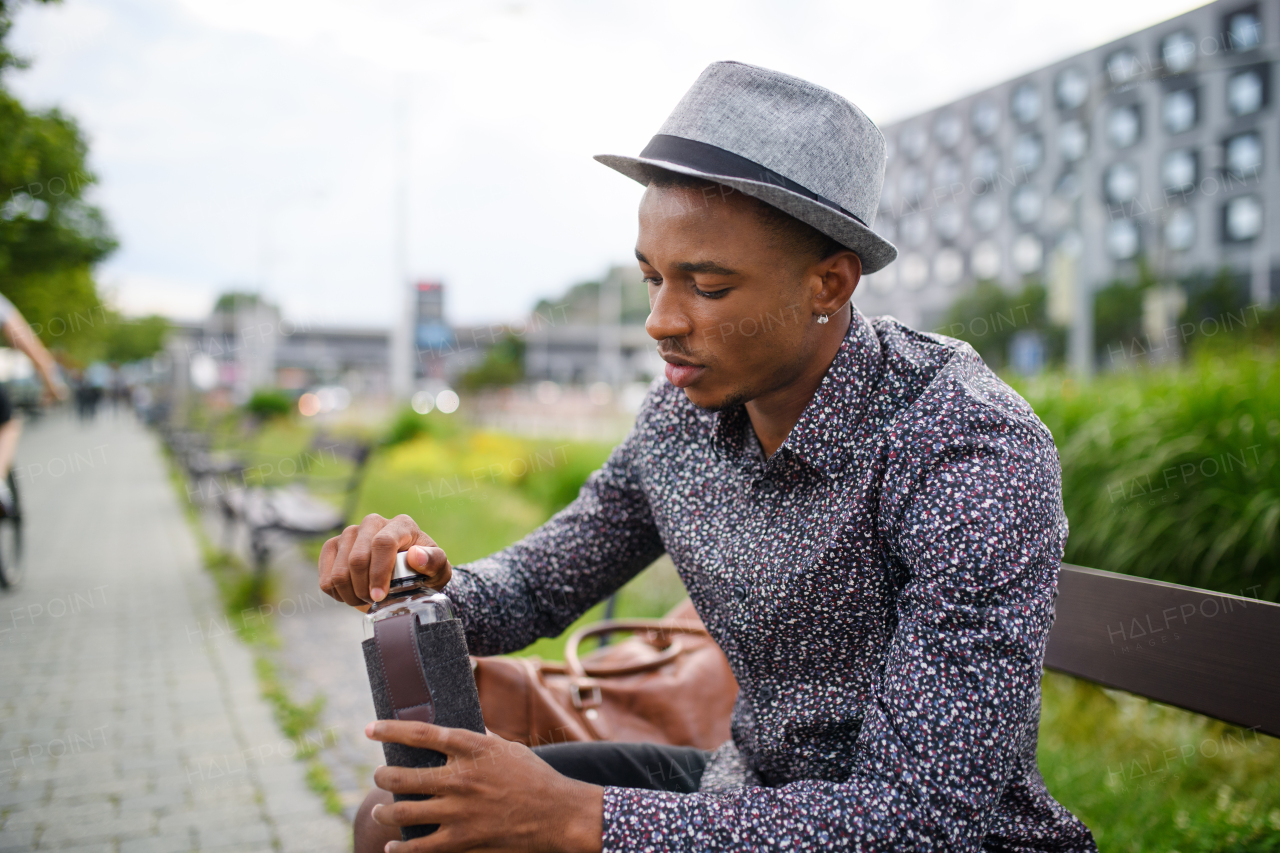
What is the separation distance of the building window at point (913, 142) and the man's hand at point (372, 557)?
7367 cm

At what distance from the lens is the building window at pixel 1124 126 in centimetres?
5092

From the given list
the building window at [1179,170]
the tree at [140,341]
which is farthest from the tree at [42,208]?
the tree at [140,341]

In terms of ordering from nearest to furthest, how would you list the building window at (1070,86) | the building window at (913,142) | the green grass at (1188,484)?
Result: the green grass at (1188,484), the building window at (1070,86), the building window at (913,142)

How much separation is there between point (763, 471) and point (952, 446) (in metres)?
0.37

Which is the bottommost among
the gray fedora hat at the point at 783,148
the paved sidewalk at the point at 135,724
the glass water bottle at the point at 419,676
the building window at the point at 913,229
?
the paved sidewalk at the point at 135,724

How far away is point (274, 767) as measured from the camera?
3582 mm

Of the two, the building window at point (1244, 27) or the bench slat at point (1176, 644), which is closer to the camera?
the bench slat at point (1176, 644)

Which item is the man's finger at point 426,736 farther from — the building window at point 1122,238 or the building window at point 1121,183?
the building window at point 1121,183

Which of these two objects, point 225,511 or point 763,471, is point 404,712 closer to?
point 763,471

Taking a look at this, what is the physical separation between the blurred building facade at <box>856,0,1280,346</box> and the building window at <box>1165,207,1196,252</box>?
7cm

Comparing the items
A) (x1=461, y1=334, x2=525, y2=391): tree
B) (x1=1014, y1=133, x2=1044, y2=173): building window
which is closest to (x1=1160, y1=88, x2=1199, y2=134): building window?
(x1=1014, y1=133, x2=1044, y2=173): building window

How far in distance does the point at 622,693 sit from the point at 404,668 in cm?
113

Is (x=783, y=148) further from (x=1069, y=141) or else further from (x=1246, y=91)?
(x=1069, y=141)

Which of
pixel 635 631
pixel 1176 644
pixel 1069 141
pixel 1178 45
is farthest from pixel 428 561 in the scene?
pixel 1069 141
